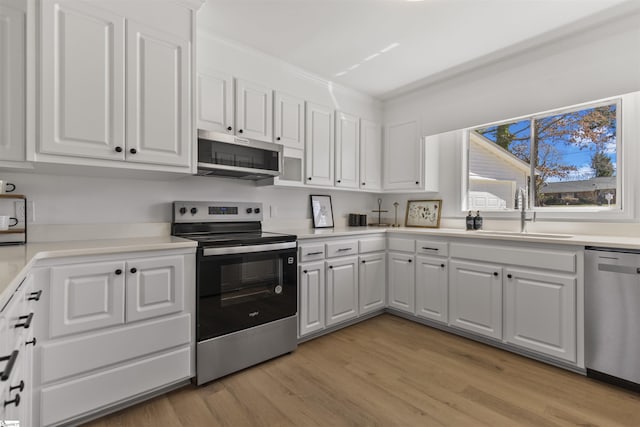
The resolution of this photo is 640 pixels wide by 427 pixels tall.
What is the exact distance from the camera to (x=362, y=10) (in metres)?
2.19

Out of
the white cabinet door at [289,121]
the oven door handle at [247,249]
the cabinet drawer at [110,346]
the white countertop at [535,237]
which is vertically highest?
the white cabinet door at [289,121]

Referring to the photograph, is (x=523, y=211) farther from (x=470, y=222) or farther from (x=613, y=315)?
(x=613, y=315)

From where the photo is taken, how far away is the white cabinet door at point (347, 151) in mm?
3326

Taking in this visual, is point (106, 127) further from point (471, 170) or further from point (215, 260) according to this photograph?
point (471, 170)

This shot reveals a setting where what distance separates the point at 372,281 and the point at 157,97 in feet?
8.01

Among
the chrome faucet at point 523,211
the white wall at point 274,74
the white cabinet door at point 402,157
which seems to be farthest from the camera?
the white cabinet door at point 402,157

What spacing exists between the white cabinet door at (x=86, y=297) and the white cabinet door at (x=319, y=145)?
1.81 meters

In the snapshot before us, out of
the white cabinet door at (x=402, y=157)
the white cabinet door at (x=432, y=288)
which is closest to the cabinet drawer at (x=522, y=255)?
the white cabinet door at (x=432, y=288)

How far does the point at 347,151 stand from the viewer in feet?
11.2

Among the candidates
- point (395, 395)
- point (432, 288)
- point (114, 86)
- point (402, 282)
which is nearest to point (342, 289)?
point (402, 282)

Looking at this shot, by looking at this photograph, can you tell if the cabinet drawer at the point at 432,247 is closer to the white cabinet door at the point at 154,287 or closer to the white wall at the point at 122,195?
the white wall at the point at 122,195

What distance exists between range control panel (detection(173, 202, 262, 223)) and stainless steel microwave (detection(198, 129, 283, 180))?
261 mm

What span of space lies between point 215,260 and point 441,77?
2.85 metres

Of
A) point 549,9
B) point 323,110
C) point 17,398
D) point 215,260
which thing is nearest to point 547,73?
point 549,9
